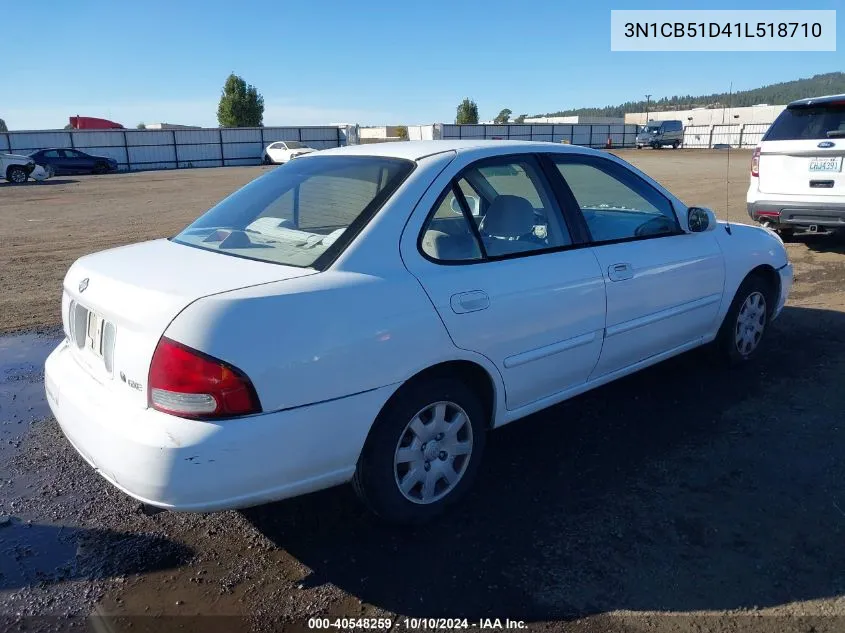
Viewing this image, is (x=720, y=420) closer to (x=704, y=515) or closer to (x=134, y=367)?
(x=704, y=515)

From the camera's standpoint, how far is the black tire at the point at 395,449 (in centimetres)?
289

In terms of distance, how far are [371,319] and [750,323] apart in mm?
3442

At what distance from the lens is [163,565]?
9.67 feet

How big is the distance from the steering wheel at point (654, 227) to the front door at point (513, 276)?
0.61 metres

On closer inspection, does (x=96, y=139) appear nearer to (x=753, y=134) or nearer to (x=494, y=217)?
(x=494, y=217)

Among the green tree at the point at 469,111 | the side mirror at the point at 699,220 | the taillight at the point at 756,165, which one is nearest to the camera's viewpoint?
the side mirror at the point at 699,220

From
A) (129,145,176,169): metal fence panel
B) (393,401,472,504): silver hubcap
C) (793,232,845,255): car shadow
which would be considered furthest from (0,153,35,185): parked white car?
(393,401,472,504): silver hubcap

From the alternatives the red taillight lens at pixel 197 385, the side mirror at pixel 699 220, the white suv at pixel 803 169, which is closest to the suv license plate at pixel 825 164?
the white suv at pixel 803 169

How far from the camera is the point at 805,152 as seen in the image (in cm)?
823

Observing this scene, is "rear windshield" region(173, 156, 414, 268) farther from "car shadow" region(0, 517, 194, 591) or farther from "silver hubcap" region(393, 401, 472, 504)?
"car shadow" region(0, 517, 194, 591)

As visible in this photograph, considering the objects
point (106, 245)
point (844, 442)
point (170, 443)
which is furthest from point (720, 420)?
point (106, 245)

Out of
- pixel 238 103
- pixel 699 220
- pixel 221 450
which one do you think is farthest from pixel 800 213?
pixel 238 103

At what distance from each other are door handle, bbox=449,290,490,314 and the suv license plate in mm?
6760

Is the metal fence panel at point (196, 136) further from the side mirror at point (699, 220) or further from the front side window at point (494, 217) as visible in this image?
the front side window at point (494, 217)
